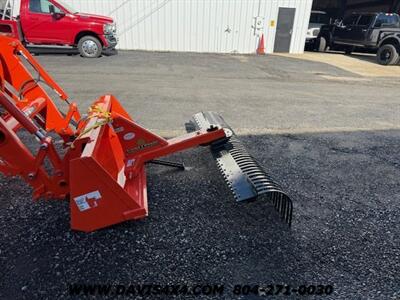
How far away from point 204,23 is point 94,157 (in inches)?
601

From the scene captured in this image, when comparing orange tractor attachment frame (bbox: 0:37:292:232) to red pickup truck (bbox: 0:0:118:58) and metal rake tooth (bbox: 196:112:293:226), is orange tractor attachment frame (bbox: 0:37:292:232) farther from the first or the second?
red pickup truck (bbox: 0:0:118:58)

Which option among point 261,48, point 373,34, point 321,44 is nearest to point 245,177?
point 373,34

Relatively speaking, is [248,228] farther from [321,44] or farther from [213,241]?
[321,44]

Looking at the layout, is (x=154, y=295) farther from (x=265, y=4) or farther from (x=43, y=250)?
(x=265, y=4)

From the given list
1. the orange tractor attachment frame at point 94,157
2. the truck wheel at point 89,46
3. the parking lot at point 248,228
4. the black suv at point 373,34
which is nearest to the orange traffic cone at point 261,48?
the black suv at point 373,34

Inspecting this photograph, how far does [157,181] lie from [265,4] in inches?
609

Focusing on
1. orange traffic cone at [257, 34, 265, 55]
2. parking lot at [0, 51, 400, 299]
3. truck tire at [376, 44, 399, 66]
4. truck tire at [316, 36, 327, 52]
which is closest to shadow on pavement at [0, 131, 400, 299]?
parking lot at [0, 51, 400, 299]

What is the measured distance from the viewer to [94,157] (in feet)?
7.20

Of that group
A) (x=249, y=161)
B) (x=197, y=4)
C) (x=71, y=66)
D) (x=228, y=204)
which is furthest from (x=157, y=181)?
(x=197, y=4)

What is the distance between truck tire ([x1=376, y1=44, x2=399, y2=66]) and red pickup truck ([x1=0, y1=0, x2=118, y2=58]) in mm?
11944

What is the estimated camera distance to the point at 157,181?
10.9 ft

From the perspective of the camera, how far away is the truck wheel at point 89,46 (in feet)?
38.6

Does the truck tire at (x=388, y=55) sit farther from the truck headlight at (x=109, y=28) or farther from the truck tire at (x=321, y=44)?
the truck headlight at (x=109, y=28)

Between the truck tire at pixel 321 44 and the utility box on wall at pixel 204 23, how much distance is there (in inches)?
67.0
